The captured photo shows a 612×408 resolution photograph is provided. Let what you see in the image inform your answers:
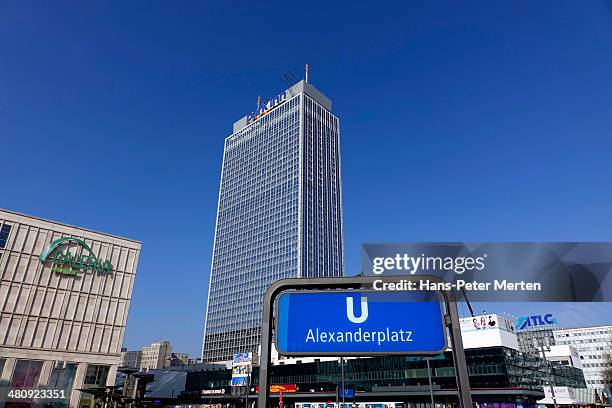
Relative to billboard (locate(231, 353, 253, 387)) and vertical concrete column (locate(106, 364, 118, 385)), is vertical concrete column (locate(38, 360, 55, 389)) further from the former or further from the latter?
billboard (locate(231, 353, 253, 387))

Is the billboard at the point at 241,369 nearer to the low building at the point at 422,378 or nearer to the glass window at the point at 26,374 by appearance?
the low building at the point at 422,378

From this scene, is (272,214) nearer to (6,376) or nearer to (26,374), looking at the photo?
(26,374)

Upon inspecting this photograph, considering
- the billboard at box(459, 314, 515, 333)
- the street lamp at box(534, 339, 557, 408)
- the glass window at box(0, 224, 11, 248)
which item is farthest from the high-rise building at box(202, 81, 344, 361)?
the glass window at box(0, 224, 11, 248)

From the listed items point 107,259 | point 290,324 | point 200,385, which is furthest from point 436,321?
point 200,385

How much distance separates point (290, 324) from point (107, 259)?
Answer: 57.1 metres

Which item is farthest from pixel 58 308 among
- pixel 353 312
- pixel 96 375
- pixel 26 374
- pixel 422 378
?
pixel 422 378

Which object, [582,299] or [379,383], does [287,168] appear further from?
[582,299]

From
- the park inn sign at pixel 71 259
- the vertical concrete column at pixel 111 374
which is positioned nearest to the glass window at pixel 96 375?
the vertical concrete column at pixel 111 374

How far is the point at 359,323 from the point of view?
5.18m

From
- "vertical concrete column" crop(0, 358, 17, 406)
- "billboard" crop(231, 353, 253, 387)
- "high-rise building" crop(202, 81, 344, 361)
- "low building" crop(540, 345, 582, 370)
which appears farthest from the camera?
"high-rise building" crop(202, 81, 344, 361)

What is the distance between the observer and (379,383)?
78875mm

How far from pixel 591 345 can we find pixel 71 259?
6199 inches

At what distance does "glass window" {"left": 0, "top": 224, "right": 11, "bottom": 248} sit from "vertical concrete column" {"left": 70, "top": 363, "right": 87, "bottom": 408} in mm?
17237

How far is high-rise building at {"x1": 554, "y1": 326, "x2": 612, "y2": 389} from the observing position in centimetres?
12719
